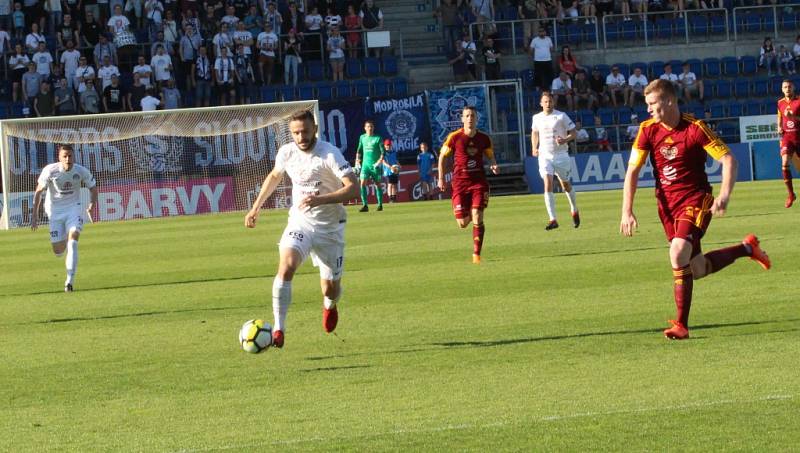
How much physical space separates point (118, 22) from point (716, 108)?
61.9 feet

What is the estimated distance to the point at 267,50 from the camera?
124 ft

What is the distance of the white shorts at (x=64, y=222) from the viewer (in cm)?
1711

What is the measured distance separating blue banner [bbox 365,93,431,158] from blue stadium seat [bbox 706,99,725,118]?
30.9 ft

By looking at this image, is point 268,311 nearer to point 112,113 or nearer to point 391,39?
point 112,113

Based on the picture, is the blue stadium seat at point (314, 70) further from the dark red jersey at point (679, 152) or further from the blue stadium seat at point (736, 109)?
the dark red jersey at point (679, 152)

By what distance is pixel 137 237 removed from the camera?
2628 centimetres

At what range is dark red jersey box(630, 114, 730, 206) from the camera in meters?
10.0

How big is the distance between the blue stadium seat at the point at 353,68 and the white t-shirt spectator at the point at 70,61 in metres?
8.31

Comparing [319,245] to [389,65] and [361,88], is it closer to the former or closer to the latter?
[361,88]

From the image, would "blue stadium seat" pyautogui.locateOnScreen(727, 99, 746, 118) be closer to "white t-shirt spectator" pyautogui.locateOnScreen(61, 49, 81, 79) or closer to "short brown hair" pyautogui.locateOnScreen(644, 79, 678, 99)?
"white t-shirt spectator" pyautogui.locateOnScreen(61, 49, 81, 79)

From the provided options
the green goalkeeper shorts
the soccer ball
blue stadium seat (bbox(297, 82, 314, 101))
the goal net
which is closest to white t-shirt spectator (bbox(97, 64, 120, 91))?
the goal net

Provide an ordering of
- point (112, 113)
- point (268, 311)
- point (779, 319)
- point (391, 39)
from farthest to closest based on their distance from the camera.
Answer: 1. point (391, 39)
2. point (112, 113)
3. point (268, 311)
4. point (779, 319)

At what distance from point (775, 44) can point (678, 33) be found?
339 cm

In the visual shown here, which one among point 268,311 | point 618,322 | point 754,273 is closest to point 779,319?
point 618,322
